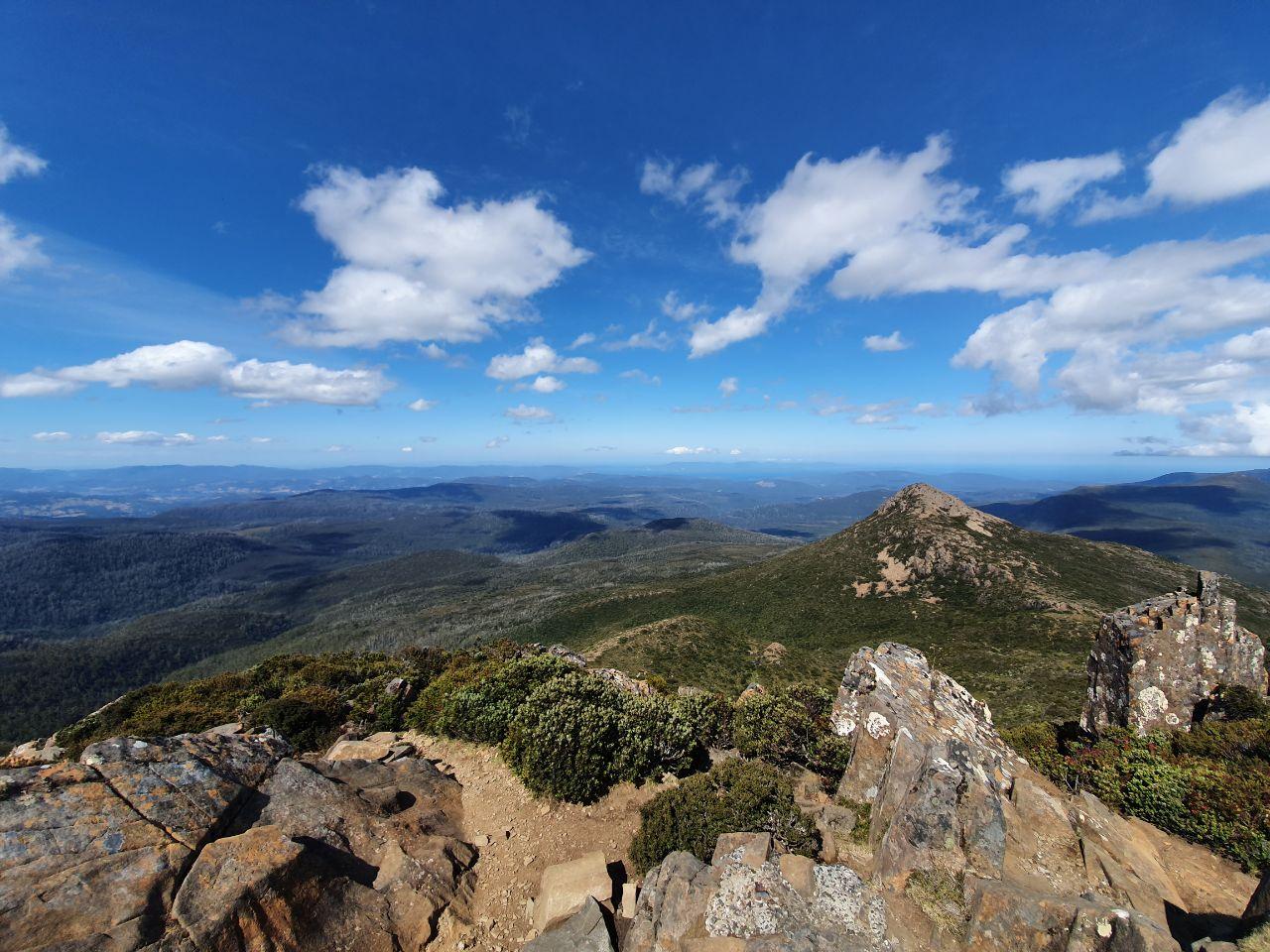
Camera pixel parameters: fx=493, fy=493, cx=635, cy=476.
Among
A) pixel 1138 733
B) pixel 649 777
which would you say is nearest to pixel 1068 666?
pixel 1138 733

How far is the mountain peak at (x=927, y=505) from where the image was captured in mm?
120600

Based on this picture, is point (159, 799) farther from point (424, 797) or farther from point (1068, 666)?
point (1068, 666)

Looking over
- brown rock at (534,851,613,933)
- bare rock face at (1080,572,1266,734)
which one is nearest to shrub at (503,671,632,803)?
brown rock at (534,851,613,933)

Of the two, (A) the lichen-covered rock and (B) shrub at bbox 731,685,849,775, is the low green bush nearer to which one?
(B) shrub at bbox 731,685,849,775

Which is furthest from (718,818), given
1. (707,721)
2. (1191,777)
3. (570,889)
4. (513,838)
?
(1191,777)

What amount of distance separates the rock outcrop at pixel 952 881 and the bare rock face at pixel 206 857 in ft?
16.1

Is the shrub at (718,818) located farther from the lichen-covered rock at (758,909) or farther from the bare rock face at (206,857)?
the bare rock face at (206,857)

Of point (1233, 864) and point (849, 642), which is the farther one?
point (849, 642)

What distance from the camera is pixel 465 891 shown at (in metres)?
10.1

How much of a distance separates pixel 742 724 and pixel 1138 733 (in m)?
11.9

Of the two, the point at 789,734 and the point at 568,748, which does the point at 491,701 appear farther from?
the point at 789,734

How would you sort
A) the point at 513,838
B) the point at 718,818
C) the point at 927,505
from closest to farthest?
1. the point at 718,818
2. the point at 513,838
3. the point at 927,505

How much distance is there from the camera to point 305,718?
1900 centimetres

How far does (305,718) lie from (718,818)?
1682 cm
